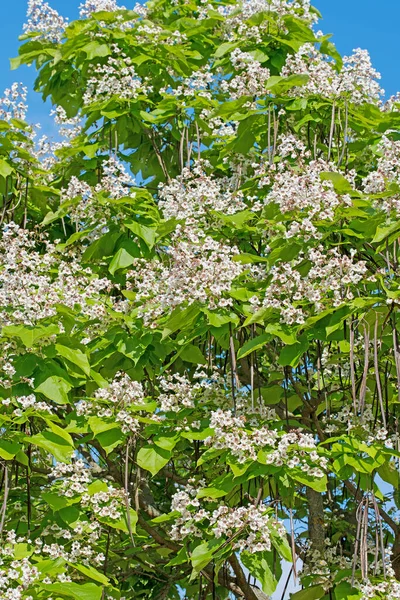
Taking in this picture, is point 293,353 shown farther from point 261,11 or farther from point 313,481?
point 261,11

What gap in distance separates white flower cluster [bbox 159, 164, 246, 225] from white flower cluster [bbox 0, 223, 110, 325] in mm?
449

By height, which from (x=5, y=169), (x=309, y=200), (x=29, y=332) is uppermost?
(x=5, y=169)

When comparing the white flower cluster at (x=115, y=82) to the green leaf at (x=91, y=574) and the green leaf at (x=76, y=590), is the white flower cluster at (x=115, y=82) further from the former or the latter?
the green leaf at (x=76, y=590)

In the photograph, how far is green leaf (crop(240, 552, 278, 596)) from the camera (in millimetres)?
3170

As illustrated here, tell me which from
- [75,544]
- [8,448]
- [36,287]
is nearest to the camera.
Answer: [8,448]

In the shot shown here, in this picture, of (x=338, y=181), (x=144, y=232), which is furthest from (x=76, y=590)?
(x=338, y=181)

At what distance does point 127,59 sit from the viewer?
471cm

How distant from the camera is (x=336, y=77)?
4.32 m

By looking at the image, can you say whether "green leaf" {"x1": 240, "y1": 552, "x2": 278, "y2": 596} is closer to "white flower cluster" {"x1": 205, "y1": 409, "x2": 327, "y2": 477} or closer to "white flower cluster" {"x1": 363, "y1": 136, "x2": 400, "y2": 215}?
"white flower cluster" {"x1": 205, "y1": 409, "x2": 327, "y2": 477}

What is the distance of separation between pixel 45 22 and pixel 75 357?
2.64m

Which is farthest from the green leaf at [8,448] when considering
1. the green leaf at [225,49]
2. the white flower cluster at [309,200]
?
the green leaf at [225,49]

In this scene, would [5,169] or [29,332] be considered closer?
[29,332]

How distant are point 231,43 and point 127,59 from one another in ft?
1.81

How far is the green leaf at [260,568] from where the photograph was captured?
317cm
